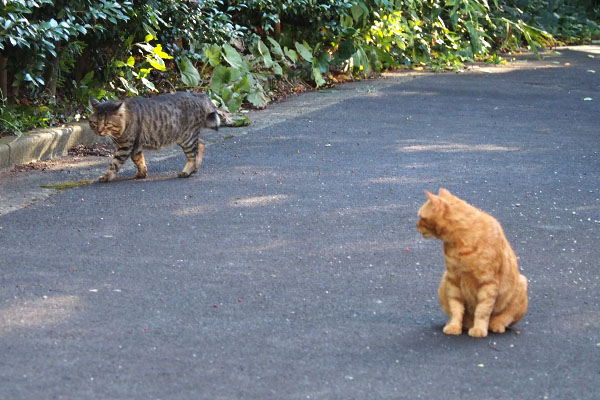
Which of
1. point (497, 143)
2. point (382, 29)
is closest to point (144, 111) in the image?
point (497, 143)

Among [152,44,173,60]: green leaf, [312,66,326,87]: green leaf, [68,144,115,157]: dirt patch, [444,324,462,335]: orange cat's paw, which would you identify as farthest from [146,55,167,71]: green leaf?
[444,324,462,335]: orange cat's paw

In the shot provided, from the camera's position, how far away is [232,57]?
11.8 m

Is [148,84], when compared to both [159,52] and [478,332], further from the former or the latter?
[478,332]

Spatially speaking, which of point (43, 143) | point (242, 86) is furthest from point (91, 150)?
point (242, 86)

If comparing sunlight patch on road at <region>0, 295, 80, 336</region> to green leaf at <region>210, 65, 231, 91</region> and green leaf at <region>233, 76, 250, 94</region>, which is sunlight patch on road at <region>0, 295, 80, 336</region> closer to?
green leaf at <region>233, 76, 250, 94</region>

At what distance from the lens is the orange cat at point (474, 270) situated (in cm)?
416

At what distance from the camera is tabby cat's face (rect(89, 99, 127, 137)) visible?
760cm

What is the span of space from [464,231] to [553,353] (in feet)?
2.20

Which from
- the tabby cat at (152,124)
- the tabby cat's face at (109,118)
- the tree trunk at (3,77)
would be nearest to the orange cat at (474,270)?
the tabby cat at (152,124)

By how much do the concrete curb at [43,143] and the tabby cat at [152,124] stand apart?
69cm

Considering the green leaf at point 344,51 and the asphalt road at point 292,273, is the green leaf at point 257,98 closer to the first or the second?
the asphalt road at point 292,273

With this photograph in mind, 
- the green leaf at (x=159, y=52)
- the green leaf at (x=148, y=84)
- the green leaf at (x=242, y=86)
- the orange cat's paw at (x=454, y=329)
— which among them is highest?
the green leaf at (x=159, y=52)

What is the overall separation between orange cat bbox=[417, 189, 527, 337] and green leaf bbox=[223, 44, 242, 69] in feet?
25.2

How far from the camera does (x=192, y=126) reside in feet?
26.4
